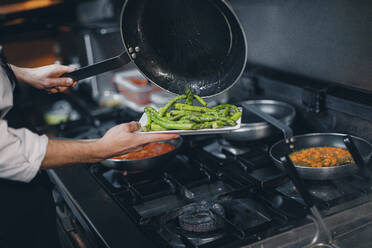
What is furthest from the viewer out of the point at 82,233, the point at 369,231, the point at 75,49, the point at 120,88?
the point at 75,49

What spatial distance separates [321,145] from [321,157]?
0.48 ft

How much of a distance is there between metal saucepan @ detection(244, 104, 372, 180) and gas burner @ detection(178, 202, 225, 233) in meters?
0.30

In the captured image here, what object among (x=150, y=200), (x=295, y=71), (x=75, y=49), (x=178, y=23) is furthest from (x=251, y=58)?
(x=75, y=49)

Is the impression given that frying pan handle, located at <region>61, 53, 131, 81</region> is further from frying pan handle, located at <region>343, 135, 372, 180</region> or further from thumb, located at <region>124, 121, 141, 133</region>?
frying pan handle, located at <region>343, 135, 372, 180</region>

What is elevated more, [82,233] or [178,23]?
[178,23]

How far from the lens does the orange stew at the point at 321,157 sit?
1507mm

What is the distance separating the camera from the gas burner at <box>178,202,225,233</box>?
1.28 metres

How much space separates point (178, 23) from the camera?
1474 mm

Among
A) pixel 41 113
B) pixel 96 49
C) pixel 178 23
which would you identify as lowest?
pixel 41 113

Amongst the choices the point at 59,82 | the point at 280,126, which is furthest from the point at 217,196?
the point at 59,82

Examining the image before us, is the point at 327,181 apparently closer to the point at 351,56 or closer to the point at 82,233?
the point at 351,56

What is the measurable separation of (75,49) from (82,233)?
8.40 feet

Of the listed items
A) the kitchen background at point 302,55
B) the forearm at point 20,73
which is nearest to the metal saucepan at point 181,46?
the forearm at point 20,73

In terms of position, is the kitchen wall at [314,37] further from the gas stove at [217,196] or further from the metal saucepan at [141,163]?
the metal saucepan at [141,163]
